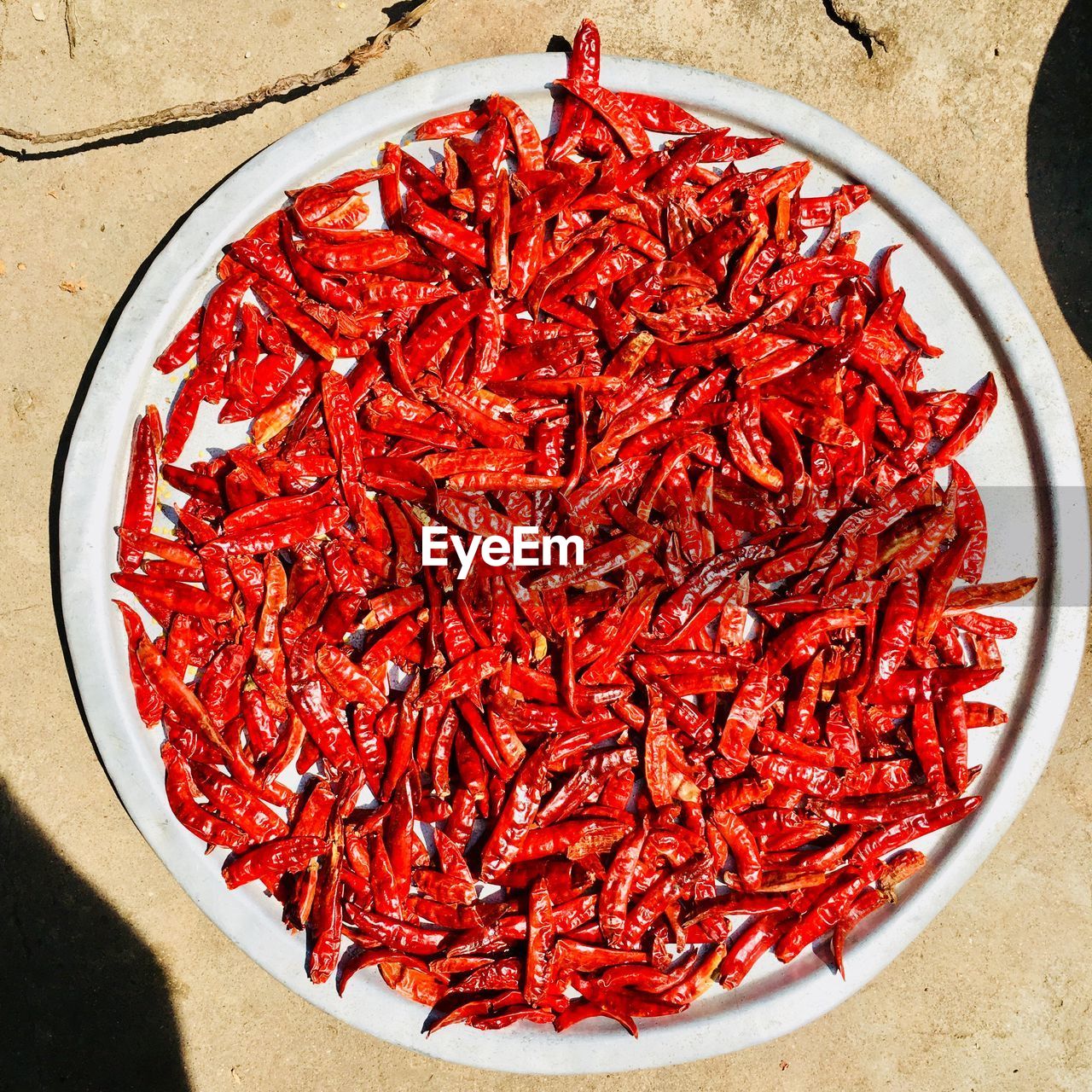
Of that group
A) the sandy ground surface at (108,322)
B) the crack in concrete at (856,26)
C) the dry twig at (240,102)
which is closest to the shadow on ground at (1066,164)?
the sandy ground surface at (108,322)

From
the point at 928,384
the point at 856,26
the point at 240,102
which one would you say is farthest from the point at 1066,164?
the point at 240,102

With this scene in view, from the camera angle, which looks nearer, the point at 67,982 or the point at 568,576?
the point at 568,576

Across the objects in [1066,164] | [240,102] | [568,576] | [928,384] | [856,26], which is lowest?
[568,576]

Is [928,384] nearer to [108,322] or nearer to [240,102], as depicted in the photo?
[240,102]

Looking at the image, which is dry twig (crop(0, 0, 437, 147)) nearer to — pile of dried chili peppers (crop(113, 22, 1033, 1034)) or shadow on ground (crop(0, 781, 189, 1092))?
pile of dried chili peppers (crop(113, 22, 1033, 1034))

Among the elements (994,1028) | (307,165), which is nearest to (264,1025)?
(994,1028)

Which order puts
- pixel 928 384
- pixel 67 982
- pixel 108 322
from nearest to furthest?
pixel 928 384 → pixel 108 322 → pixel 67 982
